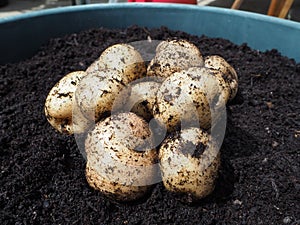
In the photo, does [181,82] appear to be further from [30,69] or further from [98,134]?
[30,69]

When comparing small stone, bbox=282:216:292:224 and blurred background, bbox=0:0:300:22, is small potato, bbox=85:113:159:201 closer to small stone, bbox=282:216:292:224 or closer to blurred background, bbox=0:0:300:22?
small stone, bbox=282:216:292:224

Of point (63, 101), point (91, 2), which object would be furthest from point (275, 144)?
point (91, 2)

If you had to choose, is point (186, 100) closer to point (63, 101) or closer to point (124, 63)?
point (124, 63)

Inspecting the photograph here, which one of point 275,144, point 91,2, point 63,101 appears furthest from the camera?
point 91,2

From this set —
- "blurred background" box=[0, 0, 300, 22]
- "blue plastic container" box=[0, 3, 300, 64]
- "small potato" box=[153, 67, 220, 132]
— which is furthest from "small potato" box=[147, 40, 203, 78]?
"blurred background" box=[0, 0, 300, 22]

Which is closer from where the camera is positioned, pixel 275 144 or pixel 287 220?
pixel 287 220

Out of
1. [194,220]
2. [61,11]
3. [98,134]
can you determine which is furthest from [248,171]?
[61,11]

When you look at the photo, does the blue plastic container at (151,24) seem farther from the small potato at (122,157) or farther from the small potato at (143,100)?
the small potato at (122,157)
